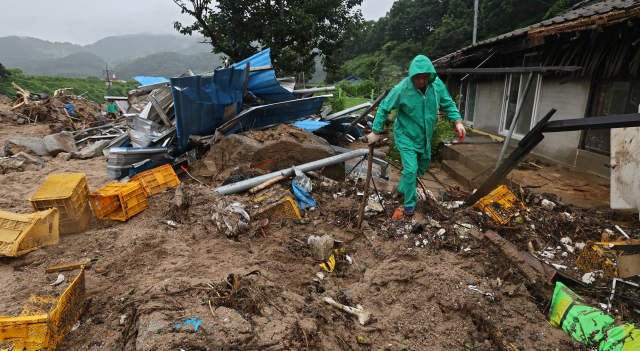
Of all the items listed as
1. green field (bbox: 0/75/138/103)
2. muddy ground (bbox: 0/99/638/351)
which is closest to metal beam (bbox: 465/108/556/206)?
muddy ground (bbox: 0/99/638/351)

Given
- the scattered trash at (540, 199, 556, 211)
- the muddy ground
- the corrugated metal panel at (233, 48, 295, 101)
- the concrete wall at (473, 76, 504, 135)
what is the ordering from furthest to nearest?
1. the concrete wall at (473, 76, 504, 135)
2. the corrugated metal panel at (233, 48, 295, 101)
3. the scattered trash at (540, 199, 556, 211)
4. the muddy ground

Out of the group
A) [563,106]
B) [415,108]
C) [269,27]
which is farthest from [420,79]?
[269,27]

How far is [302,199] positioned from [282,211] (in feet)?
1.54

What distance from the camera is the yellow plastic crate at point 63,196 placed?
321 cm

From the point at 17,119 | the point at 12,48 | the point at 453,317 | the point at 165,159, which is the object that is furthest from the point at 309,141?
the point at 12,48

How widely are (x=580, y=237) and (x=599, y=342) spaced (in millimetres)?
1808

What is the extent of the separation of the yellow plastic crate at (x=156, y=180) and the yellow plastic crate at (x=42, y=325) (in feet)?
8.03

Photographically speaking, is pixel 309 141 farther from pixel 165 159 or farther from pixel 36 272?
pixel 36 272

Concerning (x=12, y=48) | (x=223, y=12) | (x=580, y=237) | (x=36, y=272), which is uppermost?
(x=12, y=48)

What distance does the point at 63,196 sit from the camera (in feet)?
10.5

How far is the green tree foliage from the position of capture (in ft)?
75.2

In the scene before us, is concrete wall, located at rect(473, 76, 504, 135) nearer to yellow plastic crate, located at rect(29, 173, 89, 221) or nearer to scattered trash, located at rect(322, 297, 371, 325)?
scattered trash, located at rect(322, 297, 371, 325)

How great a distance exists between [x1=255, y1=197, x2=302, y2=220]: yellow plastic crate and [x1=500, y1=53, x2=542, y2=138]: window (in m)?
5.78

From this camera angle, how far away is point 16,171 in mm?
6188
